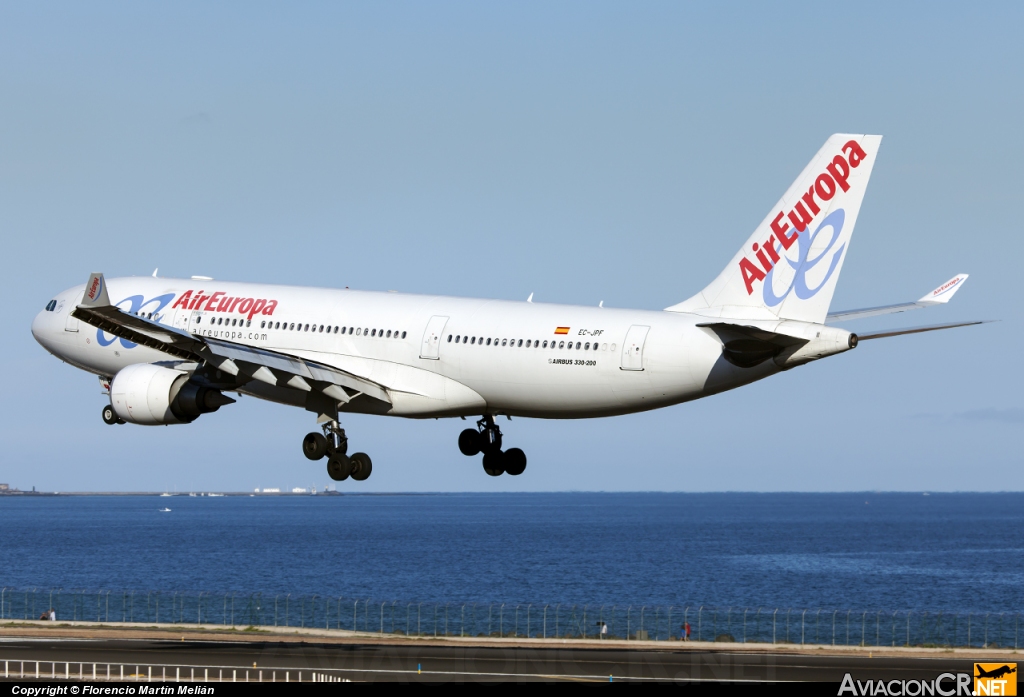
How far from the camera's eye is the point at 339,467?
151 feet

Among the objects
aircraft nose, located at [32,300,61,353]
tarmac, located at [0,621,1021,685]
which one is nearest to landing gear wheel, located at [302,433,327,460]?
aircraft nose, located at [32,300,61,353]

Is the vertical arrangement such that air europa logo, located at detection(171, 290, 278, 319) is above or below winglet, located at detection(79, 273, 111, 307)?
above

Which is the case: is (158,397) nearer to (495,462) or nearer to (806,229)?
(495,462)

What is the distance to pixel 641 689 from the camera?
58.9m

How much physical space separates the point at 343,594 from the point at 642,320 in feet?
458

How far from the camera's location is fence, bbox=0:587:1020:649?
127000 millimetres

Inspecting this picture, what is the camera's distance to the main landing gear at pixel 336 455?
45.9 m

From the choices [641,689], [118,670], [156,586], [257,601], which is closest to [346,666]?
[118,670]

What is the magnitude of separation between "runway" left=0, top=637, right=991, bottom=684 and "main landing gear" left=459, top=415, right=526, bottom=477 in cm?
1723

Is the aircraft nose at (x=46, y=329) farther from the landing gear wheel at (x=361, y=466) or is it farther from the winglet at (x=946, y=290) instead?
the winglet at (x=946, y=290)

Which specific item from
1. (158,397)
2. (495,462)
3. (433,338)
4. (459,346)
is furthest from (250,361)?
(495,462)

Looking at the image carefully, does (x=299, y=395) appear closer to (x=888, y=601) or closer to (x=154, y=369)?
(x=154, y=369)

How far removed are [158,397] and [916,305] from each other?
78.3ft

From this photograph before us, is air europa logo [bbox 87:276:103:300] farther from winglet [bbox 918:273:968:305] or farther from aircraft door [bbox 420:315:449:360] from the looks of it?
winglet [bbox 918:273:968:305]
